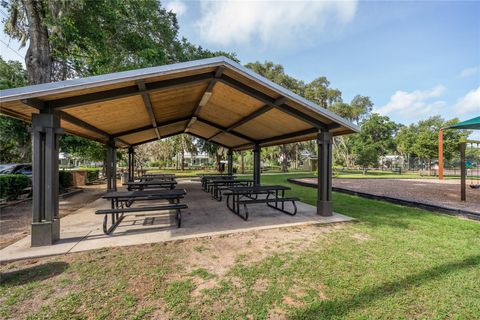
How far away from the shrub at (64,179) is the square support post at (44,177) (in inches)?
319

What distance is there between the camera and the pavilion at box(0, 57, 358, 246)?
384cm

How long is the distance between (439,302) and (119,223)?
19.8 feet

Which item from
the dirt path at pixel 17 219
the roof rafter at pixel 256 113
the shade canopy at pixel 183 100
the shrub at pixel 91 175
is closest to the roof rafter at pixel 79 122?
the shade canopy at pixel 183 100

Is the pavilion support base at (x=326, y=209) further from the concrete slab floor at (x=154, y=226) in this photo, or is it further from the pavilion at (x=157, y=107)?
the concrete slab floor at (x=154, y=226)

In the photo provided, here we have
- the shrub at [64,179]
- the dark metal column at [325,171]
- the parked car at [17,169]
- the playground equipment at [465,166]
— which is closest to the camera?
the dark metal column at [325,171]

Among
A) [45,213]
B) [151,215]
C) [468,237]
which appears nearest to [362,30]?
[468,237]

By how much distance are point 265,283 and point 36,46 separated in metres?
11.9

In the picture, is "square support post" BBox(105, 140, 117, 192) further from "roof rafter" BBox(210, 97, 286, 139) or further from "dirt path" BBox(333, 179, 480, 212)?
"dirt path" BBox(333, 179, 480, 212)

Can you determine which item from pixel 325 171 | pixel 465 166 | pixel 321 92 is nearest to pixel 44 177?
pixel 325 171

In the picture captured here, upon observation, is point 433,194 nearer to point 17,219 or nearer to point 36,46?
point 17,219

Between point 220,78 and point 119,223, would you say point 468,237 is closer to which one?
point 220,78

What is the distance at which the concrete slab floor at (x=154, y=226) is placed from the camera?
391 cm

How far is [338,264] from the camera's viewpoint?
3289 millimetres

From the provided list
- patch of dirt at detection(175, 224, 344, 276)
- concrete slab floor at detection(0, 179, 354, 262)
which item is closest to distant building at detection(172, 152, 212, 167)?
concrete slab floor at detection(0, 179, 354, 262)
